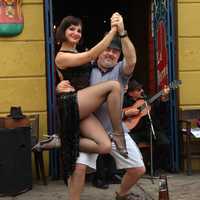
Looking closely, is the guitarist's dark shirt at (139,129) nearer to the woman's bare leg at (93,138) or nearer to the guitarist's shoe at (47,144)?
the guitarist's shoe at (47,144)

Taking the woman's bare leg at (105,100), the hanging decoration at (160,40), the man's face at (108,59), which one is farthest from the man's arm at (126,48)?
the hanging decoration at (160,40)

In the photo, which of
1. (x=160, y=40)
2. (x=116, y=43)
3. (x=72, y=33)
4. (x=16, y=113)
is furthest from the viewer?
(x=160, y=40)

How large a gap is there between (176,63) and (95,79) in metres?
2.91

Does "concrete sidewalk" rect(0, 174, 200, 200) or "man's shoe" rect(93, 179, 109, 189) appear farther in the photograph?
"man's shoe" rect(93, 179, 109, 189)

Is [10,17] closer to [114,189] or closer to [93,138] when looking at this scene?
[114,189]

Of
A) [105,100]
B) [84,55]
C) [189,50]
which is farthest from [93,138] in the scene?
[189,50]

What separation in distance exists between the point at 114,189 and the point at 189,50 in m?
2.30

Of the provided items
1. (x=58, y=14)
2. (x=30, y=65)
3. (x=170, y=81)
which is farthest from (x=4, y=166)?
(x=58, y=14)

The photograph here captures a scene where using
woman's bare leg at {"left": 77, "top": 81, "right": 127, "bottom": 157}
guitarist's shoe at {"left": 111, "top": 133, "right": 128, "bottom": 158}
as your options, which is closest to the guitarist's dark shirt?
guitarist's shoe at {"left": 111, "top": 133, "right": 128, "bottom": 158}

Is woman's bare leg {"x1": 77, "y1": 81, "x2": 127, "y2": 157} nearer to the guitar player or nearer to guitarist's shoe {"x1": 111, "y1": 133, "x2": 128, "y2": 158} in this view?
guitarist's shoe {"x1": 111, "y1": 133, "x2": 128, "y2": 158}

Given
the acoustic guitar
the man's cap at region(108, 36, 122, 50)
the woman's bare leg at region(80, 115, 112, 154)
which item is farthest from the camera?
the acoustic guitar

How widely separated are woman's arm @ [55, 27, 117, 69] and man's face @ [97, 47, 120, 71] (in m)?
0.46

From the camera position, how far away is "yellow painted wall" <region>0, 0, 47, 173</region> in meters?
7.50

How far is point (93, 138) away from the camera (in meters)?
4.89
